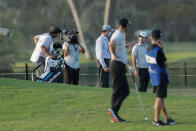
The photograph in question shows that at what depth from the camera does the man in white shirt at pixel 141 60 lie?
13.4 m

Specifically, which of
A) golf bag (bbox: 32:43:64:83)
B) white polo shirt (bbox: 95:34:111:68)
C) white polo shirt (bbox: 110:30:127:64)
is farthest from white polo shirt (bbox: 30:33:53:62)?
white polo shirt (bbox: 110:30:127:64)

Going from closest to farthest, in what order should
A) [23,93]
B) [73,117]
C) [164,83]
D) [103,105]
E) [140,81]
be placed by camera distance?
[164,83]
[73,117]
[103,105]
[23,93]
[140,81]

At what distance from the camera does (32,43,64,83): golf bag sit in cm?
1369

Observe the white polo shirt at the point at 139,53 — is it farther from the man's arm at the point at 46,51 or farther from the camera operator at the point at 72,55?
the man's arm at the point at 46,51

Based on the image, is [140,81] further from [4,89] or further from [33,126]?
[33,126]

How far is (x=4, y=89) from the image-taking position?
12.6 m

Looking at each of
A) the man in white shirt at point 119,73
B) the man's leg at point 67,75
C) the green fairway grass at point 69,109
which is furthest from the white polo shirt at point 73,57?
the man in white shirt at point 119,73

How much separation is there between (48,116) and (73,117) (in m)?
0.52

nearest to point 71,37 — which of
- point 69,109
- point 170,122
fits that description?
point 69,109

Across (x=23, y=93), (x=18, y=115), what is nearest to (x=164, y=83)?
(x=18, y=115)

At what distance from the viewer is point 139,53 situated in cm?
1348

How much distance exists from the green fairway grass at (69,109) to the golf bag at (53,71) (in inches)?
21.5

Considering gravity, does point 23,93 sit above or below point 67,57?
below

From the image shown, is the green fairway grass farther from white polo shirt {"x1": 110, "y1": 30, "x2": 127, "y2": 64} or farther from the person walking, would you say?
white polo shirt {"x1": 110, "y1": 30, "x2": 127, "y2": 64}
